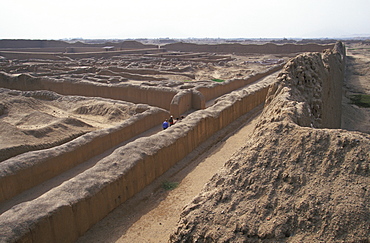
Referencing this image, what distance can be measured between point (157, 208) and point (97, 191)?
4.06 ft

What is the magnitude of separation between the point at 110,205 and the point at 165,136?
243 cm

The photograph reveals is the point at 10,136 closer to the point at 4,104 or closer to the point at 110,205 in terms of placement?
the point at 4,104

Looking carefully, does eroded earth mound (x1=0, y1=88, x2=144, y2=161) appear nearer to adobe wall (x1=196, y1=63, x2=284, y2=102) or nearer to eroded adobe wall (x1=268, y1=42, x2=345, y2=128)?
adobe wall (x1=196, y1=63, x2=284, y2=102)

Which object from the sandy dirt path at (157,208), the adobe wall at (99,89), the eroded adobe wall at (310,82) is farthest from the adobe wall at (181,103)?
the eroded adobe wall at (310,82)

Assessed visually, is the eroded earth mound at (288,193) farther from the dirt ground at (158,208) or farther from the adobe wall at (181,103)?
the adobe wall at (181,103)

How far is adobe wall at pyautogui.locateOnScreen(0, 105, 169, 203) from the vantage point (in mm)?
6547

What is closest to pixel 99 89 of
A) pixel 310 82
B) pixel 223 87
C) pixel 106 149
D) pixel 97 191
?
pixel 223 87

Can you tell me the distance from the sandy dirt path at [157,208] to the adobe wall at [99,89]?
717 cm

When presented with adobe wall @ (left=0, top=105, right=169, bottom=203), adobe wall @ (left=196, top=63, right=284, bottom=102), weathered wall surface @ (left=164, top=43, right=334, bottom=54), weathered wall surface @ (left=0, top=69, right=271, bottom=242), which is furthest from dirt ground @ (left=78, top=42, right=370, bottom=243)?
weathered wall surface @ (left=164, top=43, right=334, bottom=54)

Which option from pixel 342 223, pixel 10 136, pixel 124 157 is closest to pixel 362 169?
pixel 342 223

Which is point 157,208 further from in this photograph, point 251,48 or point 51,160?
point 251,48

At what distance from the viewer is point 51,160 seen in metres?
7.33

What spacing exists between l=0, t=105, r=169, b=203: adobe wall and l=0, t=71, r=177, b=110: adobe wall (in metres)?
4.72

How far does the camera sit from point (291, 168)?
11.9 ft
